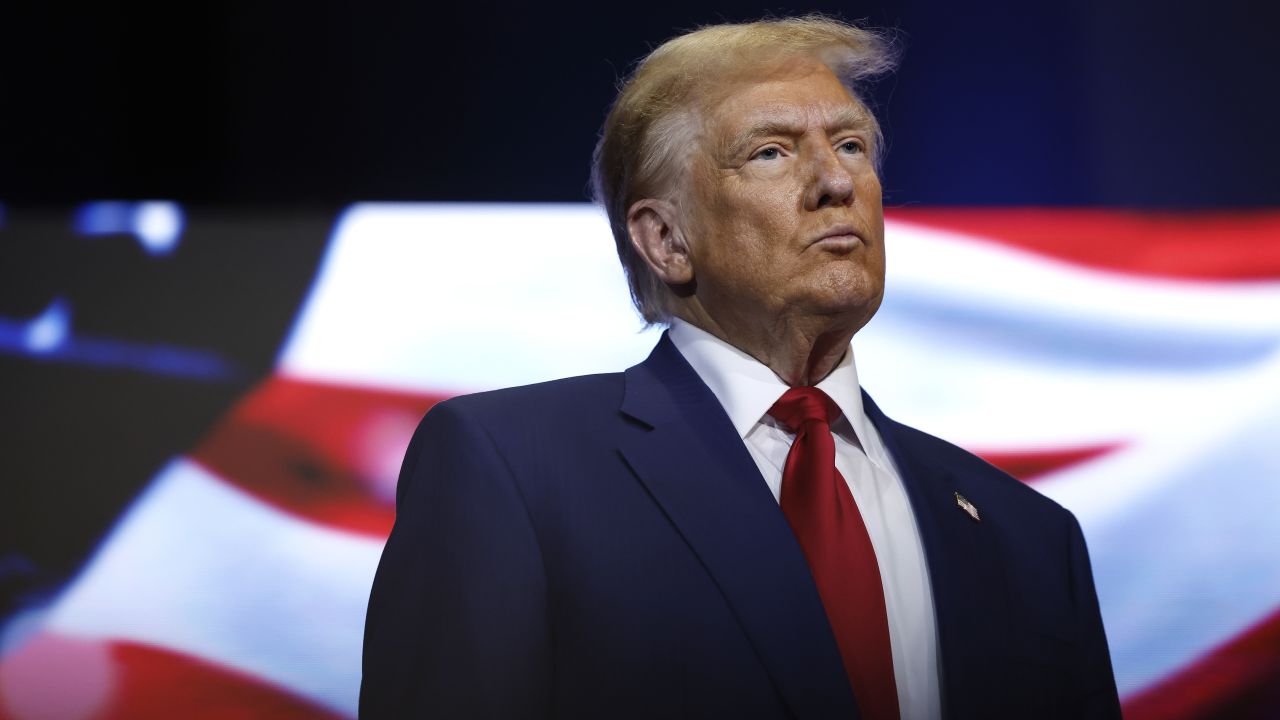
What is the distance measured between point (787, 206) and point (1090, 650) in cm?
72

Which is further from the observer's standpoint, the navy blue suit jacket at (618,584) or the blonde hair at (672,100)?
the blonde hair at (672,100)

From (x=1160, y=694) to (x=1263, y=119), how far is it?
1.23m

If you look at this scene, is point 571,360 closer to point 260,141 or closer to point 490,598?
point 260,141

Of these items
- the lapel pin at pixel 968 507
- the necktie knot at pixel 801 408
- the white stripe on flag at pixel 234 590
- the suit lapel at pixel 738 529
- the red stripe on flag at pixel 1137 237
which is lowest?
the white stripe on flag at pixel 234 590

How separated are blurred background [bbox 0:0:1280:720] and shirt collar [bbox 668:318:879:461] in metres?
0.78

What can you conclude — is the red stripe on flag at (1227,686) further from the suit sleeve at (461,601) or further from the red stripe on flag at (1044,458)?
the suit sleeve at (461,601)

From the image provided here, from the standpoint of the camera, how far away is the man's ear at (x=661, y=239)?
1577 millimetres

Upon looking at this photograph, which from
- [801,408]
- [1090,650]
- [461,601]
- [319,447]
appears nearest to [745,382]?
[801,408]

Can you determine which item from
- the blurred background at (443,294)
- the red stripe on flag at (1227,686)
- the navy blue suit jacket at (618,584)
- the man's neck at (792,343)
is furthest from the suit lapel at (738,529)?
the red stripe on flag at (1227,686)

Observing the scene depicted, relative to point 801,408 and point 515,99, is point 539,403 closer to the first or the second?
point 801,408

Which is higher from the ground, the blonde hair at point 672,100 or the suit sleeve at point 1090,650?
the blonde hair at point 672,100

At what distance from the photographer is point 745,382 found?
1.48 metres

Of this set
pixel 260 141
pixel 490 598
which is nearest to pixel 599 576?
pixel 490 598

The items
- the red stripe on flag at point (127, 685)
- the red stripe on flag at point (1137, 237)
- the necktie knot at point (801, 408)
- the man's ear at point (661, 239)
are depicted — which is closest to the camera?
the necktie knot at point (801, 408)
